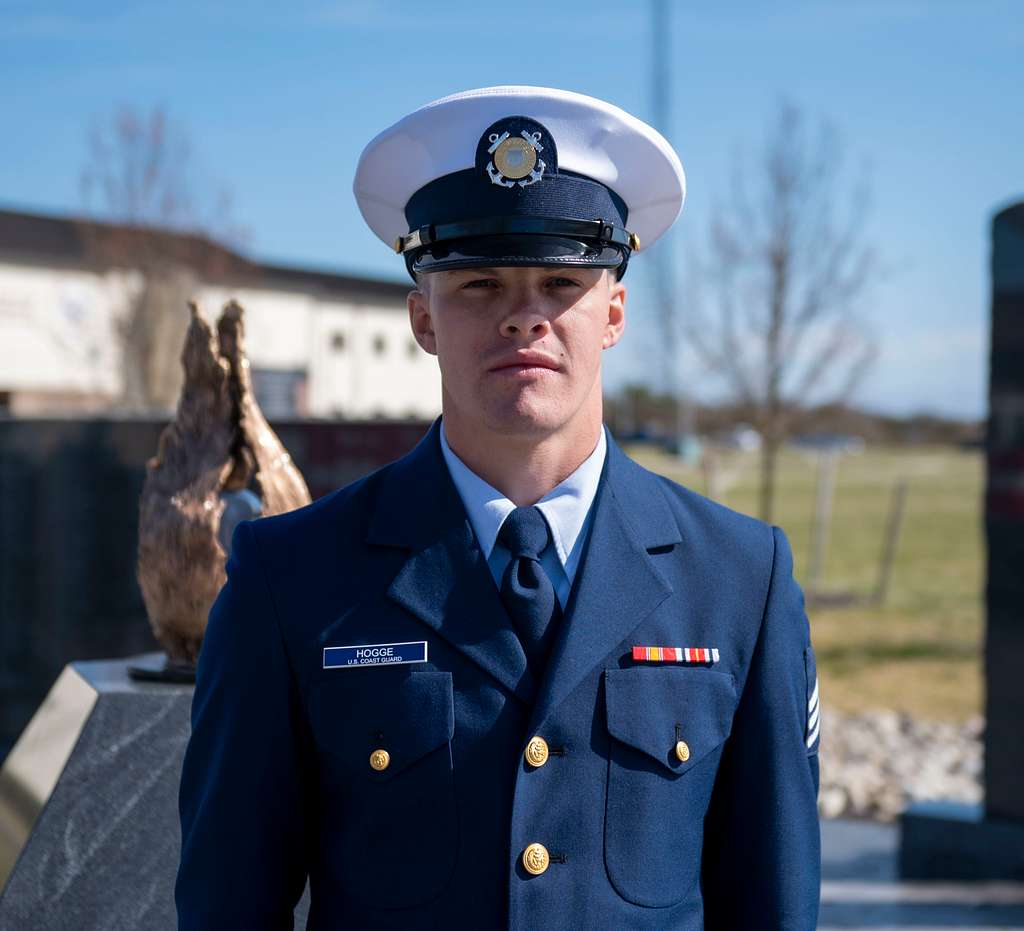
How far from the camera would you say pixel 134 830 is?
3000 mm

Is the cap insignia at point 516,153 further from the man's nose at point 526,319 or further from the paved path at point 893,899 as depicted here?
the paved path at point 893,899

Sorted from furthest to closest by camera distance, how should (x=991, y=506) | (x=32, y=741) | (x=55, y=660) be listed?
(x=55, y=660) → (x=991, y=506) → (x=32, y=741)

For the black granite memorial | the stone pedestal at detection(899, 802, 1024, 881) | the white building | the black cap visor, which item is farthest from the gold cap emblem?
the white building

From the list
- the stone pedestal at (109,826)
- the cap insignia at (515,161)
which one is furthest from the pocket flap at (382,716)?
the stone pedestal at (109,826)

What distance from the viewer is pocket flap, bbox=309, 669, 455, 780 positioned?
1762 mm

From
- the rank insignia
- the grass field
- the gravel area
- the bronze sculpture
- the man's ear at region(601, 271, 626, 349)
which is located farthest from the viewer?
the grass field

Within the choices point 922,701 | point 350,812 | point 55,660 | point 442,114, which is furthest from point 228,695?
point 922,701

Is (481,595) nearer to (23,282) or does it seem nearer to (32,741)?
(32,741)

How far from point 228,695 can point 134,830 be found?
140 cm

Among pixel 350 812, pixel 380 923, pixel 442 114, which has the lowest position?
pixel 380 923

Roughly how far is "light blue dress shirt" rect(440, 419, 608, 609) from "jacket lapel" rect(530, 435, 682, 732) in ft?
0.10

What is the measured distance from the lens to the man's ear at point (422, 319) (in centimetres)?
193

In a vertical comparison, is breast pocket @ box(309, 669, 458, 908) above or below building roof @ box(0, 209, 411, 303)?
below

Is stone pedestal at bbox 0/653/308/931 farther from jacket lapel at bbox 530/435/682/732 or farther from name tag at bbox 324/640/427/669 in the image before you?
jacket lapel at bbox 530/435/682/732
